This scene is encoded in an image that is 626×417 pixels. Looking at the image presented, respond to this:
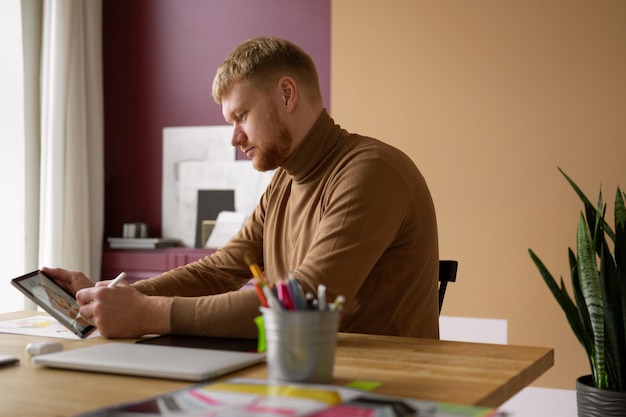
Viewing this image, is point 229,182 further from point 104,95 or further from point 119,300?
point 119,300

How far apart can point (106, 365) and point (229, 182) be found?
3230 mm

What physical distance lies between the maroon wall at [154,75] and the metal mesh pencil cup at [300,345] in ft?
11.2

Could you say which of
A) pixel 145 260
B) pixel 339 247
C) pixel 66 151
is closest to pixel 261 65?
pixel 339 247

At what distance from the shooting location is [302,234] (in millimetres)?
1989

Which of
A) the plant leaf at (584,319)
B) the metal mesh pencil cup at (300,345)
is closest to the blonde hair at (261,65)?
the metal mesh pencil cup at (300,345)

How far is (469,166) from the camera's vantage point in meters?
3.79

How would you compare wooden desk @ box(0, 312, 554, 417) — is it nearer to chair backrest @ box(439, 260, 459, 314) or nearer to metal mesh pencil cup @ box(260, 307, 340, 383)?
metal mesh pencil cup @ box(260, 307, 340, 383)

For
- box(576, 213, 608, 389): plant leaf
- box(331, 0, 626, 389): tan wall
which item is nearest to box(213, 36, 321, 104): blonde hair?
box(576, 213, 608, 389): plant leaf

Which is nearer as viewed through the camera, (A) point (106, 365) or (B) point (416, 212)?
(A) point (106, 365)

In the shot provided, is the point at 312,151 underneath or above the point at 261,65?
underneath

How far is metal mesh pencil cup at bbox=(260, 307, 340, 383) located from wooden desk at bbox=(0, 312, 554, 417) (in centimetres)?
4

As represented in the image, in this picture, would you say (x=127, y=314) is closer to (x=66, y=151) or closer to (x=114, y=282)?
(x=114, y=282)

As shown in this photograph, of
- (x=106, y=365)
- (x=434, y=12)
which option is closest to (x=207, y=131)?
(x=434, y=12)

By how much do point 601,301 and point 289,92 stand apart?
1.25 meters
